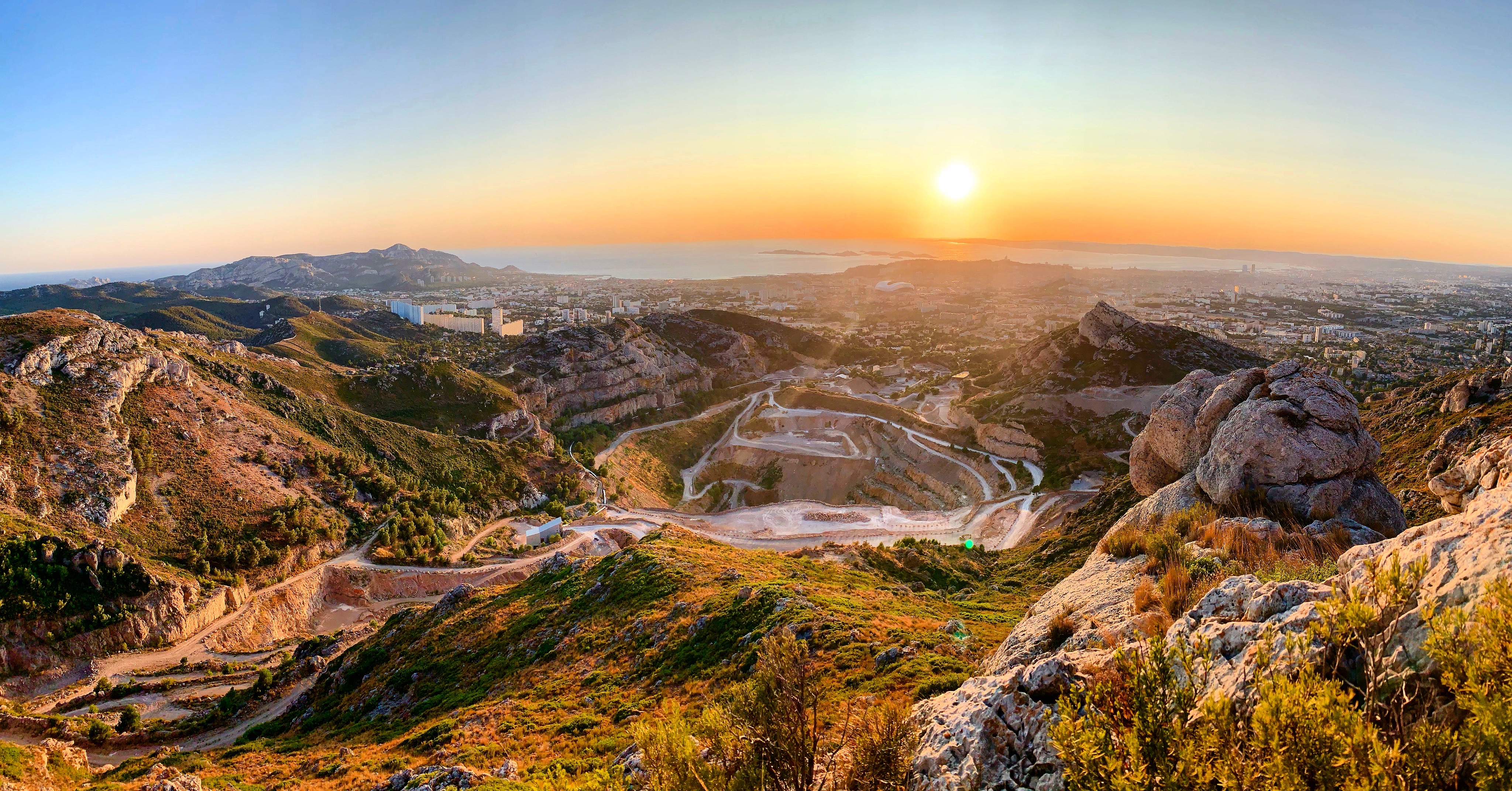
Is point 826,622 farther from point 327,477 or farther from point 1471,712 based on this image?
point 327,477

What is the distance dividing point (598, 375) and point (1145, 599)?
→ 7360cm

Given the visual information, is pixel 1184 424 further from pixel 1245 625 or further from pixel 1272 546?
pixel 1245 625

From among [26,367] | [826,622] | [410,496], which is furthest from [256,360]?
[826,622]

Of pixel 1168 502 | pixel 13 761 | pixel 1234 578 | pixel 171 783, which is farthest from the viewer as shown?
pixel 1168 502

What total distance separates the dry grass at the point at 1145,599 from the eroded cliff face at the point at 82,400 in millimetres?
44884

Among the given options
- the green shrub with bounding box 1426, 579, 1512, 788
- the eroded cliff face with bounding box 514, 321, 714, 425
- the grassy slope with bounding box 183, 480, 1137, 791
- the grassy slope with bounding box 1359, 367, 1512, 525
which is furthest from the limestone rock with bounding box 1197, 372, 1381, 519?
the eroded cliff face with bounding box 514, 321, 714, 425

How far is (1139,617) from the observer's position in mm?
8031

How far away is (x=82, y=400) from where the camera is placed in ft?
119

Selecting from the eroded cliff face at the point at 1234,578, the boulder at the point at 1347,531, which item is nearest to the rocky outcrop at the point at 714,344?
the eroded cliff face at the point at 1234,578

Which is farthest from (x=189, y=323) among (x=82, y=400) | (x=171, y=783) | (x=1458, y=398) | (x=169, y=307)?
(x=1458, y=398)

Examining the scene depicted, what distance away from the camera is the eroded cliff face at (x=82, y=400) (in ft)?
107

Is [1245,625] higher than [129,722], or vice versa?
[1245,625]

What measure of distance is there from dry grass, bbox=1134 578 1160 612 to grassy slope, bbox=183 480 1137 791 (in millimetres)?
3249

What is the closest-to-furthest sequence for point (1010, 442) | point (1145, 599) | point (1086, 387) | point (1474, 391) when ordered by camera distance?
point (1145, 599) < point (1474, 391) < point (1010, 442) < point (1086, 387)
